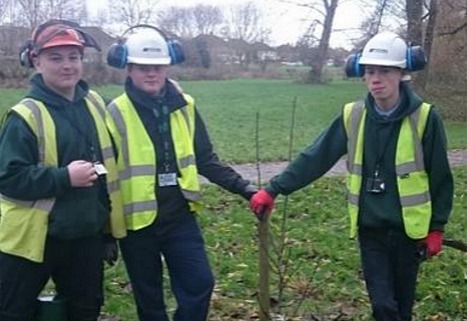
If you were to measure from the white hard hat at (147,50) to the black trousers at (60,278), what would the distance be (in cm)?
104

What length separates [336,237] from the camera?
26.4 ft

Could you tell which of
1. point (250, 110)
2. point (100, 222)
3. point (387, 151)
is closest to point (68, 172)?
point (100, 222)

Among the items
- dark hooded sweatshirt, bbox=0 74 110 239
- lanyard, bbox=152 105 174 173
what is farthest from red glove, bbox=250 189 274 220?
dark hooded sweatshirt, bbox=0 74 110 239

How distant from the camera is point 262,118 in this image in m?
28.5

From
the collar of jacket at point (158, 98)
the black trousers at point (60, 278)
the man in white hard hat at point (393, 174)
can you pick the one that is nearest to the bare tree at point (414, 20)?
the man in white hard hat at point (393, 174)

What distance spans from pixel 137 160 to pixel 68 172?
56 centimetres

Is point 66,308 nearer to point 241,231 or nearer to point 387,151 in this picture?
point 387,151

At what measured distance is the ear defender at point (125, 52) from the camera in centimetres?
430

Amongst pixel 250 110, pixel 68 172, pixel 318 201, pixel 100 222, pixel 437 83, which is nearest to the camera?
pixel 68 172

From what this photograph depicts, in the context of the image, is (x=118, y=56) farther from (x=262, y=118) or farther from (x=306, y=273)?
(x=262, y=118)

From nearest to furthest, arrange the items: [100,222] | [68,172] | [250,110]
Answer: [68,172] → [100,222] → [250,110]

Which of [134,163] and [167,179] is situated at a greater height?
[134,163]

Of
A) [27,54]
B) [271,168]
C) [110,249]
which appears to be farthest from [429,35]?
[27,54]

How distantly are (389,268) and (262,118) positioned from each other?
24184 mm
